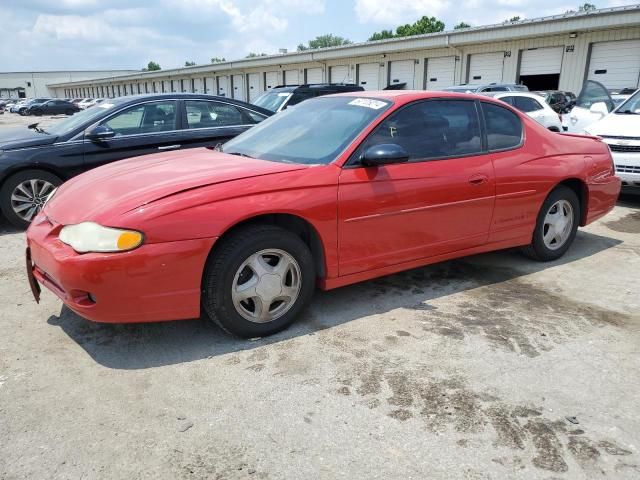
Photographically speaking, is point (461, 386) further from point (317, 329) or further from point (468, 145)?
point (468, 145)

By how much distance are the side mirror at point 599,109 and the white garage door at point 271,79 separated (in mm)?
31539

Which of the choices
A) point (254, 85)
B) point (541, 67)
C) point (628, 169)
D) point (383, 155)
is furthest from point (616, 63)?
point (254, 85)

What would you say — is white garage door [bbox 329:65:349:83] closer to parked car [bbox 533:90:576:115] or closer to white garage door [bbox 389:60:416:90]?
white garage door [bbox 389:60:416:90]

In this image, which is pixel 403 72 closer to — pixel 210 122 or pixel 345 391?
pixel 210 122

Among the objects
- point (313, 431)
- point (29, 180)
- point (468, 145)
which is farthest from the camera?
point (29, 180)

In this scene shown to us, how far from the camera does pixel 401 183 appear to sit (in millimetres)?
3715

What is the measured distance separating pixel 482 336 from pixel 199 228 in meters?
1.94

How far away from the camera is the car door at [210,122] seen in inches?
268

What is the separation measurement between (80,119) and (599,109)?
8478mm

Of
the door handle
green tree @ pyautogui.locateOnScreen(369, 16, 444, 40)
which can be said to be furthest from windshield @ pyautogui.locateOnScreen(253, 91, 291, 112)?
green tree @ pyautogui.locateOnScreen(369, 16, 444, 40)

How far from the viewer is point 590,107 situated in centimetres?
991

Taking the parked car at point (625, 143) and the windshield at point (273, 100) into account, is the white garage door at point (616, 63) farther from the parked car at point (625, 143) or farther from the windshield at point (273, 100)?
the windshield at point (273, 100)

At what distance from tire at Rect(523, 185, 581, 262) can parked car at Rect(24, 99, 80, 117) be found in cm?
4820

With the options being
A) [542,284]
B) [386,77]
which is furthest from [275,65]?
[542,284]
